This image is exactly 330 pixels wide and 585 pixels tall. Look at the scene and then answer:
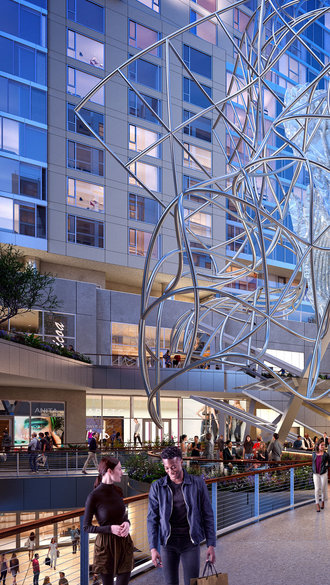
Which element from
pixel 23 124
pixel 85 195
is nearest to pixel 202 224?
pixel 85 195

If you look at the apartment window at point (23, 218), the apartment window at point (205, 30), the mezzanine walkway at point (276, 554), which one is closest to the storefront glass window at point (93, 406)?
the apartment window at point (23, 218)

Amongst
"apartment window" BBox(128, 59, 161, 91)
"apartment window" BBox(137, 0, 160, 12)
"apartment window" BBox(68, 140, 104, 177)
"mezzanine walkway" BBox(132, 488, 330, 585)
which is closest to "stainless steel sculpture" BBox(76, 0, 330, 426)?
"apartment window" BBox(128, 59, 161, 91)

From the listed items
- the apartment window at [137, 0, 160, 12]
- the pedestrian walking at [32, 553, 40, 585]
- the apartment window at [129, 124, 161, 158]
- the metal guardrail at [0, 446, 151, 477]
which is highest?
the apartment window at [137, 0, 160, 12]

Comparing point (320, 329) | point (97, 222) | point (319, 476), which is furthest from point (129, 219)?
point (319, 476)

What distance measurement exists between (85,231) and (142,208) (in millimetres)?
5429

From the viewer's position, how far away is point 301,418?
51.4 meters

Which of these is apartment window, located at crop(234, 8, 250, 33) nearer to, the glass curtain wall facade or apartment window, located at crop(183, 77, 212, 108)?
apartment window, located at crop(183, 77, 212, 108)

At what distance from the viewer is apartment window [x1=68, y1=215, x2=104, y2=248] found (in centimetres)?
4467

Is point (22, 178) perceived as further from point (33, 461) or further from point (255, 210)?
point (255, 210)

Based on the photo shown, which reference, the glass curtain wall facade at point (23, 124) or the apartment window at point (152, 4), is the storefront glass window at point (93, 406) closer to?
the glass curtain wall facade at point (23, 124)

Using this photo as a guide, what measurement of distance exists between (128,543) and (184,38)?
52329 millimetres

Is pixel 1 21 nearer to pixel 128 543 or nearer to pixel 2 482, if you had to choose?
pixel 2 482

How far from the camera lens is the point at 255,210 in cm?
1580

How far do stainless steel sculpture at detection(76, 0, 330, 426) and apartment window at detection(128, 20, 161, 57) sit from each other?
214 cm
